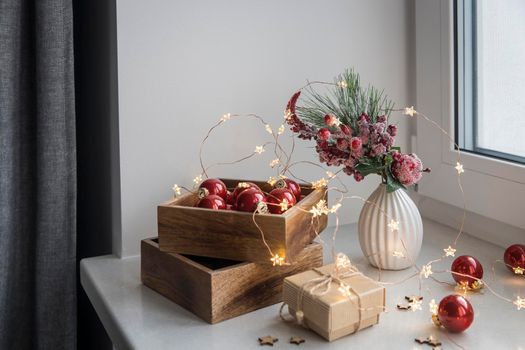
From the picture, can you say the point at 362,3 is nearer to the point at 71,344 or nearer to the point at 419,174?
the point at 419,174

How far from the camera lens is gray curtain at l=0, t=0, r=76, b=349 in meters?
1.17

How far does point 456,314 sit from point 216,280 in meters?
0.32

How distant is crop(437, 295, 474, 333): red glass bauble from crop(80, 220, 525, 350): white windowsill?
0.02 metres

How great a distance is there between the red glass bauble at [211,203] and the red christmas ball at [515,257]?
1.52 ft

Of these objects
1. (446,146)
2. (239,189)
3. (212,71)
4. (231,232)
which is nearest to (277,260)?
(231,232)

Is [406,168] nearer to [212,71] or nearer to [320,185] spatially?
[320,185]

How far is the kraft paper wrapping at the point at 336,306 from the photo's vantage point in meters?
0.86

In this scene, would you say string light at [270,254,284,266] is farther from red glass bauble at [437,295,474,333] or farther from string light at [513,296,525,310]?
string light at [513,296,525,310]

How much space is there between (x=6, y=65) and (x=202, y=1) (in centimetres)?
36

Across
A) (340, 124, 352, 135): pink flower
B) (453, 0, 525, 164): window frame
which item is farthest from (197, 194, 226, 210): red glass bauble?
(453, 0, 525, 164): window frame

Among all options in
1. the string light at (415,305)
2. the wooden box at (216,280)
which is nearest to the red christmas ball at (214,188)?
the wooden box at (216,280)

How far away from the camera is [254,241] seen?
3.16 ft

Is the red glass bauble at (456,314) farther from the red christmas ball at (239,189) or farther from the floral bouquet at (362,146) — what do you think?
the red christmas ball at (239,189)

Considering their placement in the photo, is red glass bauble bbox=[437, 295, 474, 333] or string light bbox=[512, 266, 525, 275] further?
string light bbox=[512, 266, 525, 275]
